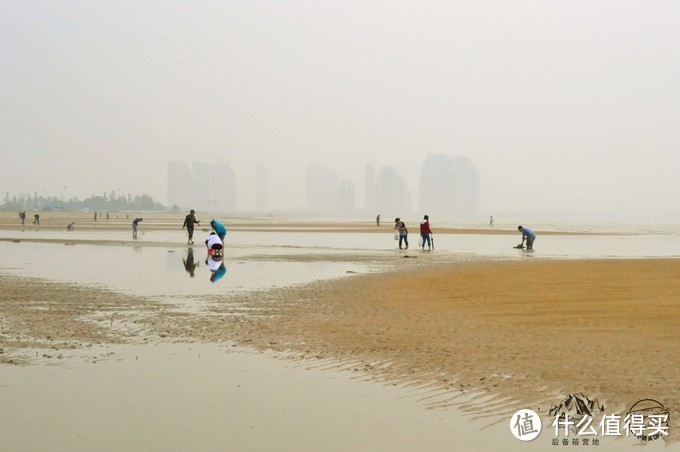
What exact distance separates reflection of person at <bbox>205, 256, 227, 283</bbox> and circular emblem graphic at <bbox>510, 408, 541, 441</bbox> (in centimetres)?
1531

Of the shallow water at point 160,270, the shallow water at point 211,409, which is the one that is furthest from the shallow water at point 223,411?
the shallow water at point 160,270

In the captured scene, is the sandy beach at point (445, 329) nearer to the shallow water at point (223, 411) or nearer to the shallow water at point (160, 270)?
the shallow water at point (223, 411)

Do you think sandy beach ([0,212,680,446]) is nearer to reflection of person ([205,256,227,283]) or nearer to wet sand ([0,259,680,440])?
wet sand ([0,259,680,440])

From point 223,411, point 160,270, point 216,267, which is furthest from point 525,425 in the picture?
point 216,267

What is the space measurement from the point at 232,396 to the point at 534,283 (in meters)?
14.2

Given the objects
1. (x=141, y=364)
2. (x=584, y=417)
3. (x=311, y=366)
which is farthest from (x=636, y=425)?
(x=141, y=364)

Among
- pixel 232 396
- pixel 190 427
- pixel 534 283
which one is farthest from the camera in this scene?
pixel 534 283

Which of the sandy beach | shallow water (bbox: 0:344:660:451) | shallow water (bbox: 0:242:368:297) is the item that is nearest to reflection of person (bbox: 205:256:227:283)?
shallow water (bbox: 0:242:368:297)

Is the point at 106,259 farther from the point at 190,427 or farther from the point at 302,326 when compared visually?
the point at 190,427

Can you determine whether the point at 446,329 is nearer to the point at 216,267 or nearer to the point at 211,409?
the point at 211,409

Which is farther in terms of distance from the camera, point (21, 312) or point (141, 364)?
point (21, 312)

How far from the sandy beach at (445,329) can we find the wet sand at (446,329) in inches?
1.1

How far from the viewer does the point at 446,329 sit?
12766 millimetres

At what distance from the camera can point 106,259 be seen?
99.2 ft
